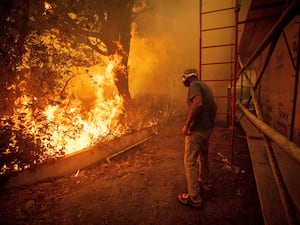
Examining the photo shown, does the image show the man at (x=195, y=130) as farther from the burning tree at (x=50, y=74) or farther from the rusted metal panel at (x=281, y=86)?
the burning tree at (x=50, y=74)

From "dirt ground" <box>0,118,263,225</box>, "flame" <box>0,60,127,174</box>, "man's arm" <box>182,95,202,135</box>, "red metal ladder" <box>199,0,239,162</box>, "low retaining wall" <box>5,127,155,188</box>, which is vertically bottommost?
"dirt ground" <box>0,118,263,225</box>

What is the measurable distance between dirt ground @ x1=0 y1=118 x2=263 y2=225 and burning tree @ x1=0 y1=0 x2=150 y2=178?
0.88 m

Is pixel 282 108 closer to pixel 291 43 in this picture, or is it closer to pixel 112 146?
pixel 291 43

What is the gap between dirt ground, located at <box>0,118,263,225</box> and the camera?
3447 millimetres

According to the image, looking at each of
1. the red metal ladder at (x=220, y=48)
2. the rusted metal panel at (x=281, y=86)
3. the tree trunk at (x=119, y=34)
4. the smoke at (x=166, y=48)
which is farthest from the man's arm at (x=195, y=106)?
the smoke at (x=166, y=48)

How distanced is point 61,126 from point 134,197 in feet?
10.0

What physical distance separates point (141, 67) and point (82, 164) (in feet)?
33.8

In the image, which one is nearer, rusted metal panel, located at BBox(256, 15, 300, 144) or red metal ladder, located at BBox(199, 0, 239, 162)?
rusted metal panel, located at BBox(256, 15, 300, 144)

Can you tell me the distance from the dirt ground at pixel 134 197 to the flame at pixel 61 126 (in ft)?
2.81

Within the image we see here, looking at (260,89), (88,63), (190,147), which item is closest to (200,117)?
(190,147)

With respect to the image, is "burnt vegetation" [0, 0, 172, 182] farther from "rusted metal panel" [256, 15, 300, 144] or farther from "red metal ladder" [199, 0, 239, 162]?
"rusted metal panel" [256, 15, 300, 144]

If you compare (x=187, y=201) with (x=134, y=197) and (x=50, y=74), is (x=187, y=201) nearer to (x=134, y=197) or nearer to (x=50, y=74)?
(x=134, y=197)

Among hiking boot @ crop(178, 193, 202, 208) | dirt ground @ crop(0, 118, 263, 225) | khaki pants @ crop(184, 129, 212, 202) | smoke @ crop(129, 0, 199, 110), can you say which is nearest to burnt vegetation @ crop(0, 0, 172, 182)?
dirt ground @ crop(0, 118, 263, 225)

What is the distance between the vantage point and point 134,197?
4090 mm
